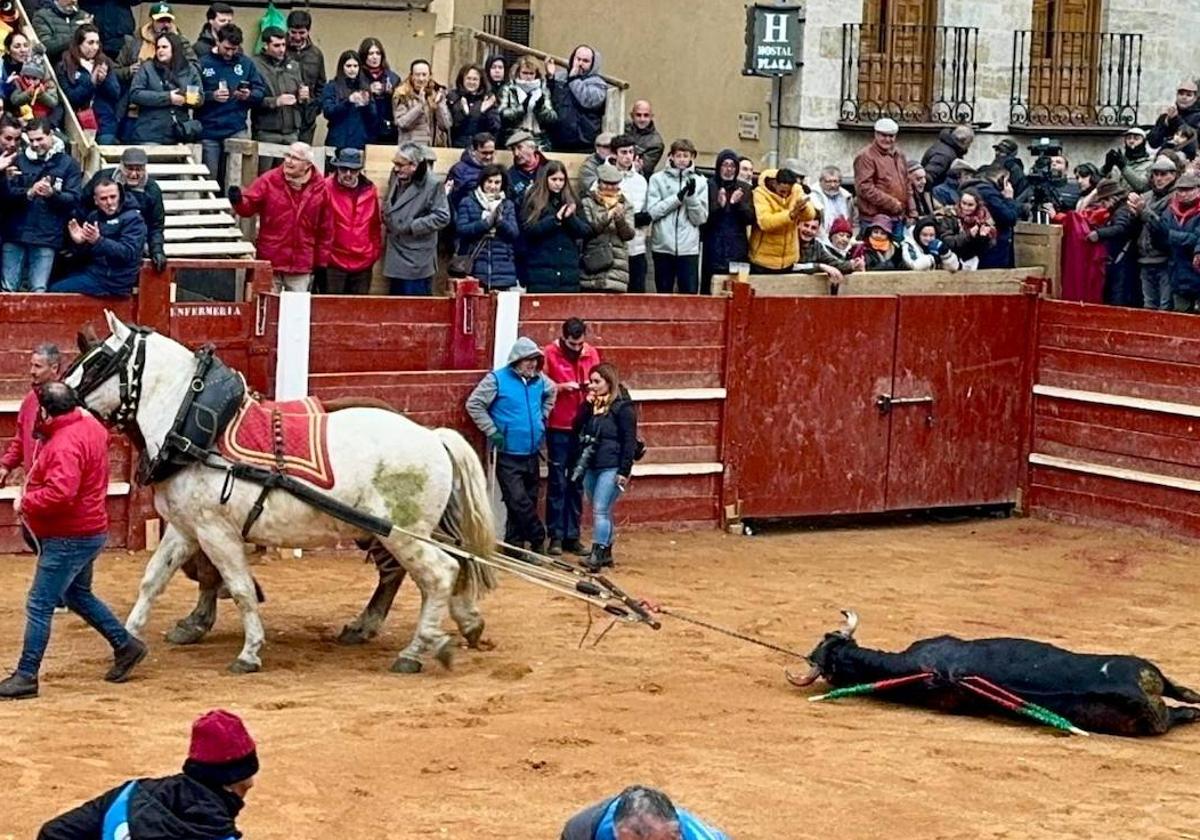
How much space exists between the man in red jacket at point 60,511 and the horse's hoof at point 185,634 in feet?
4.49

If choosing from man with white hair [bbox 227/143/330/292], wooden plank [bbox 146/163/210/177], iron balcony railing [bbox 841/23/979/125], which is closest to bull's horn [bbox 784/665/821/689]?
man with white hair [bbox 227/143/330/292]

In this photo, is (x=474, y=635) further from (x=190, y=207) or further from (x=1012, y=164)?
(x=1012, y=164)

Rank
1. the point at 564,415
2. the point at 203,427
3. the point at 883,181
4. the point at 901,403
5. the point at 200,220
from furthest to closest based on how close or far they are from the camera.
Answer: the point at 883,181, the point at 901,403, the point at 200,220, the point at 564,415, the point at 203,427

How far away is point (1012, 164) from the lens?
2261cm

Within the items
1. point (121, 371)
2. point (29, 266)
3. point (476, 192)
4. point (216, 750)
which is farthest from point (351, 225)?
point (216, 750)

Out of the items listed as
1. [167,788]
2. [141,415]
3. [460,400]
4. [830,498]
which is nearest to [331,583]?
[460,400]

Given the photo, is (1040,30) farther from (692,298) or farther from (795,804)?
(795,804)

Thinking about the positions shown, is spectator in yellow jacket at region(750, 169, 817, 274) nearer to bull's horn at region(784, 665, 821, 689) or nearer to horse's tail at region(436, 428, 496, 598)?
horse's tail at region(436, 428, 496, 598)

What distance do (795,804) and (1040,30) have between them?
57.0 ft

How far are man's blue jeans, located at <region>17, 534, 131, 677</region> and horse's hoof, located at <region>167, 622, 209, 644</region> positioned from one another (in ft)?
4.49

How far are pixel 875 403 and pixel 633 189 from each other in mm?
2467

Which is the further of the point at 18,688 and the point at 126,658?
the point at 126,658

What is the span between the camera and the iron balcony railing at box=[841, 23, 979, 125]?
2572 centimetres

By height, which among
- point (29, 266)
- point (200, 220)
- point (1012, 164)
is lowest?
point (29, 266)
